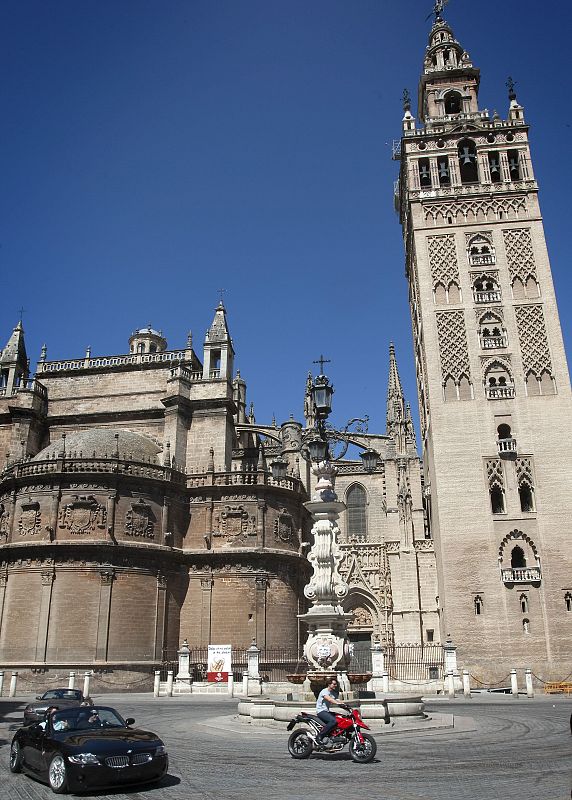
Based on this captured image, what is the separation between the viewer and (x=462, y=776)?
9.31m

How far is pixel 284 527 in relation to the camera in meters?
35.4

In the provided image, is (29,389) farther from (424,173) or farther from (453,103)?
(453,103)

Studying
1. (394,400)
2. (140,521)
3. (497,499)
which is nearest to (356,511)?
(394,400)

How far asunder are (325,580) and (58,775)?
7.78m

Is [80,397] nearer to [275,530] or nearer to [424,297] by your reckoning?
[275,530]

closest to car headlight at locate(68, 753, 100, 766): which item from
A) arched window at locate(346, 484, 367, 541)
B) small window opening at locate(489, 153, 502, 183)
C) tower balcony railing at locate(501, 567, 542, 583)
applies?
tower balcony railing at locate(501, 567, 542, 583)

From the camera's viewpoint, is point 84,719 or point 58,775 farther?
point 84,719

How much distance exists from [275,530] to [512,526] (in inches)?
465

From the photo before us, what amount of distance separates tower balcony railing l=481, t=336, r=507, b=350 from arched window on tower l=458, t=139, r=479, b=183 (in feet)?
35.6

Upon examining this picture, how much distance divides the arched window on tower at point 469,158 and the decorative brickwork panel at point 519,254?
4.97m

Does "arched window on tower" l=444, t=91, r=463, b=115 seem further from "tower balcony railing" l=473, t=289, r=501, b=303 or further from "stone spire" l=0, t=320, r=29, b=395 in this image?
"stone spire" l=0, t=320, r=29, b=395

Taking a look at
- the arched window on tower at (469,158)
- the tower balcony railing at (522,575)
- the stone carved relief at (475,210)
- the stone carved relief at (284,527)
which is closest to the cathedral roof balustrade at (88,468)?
the stone carved relief at (284,527)

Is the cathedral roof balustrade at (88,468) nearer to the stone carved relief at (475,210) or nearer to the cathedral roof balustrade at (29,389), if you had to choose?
the cathedral roof balustrade at (29,389)

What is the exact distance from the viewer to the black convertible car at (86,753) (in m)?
8.36
